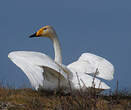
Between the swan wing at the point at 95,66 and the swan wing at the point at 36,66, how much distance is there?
Result: 39.1 inches

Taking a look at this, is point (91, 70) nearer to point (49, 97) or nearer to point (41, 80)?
point (49, 97)

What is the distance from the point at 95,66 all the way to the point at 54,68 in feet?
8.46

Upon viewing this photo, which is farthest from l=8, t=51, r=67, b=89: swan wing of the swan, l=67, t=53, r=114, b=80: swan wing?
l=67, t=53, r=114, b=80: swan wing

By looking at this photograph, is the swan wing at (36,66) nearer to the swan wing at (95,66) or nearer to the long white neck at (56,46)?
the swan wing at (95,66)

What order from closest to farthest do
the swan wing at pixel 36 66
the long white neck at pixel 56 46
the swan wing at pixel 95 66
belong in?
the swan wing at pixel 36 66 < the swan wing at pixel 95 66 < the long white neck at pixel 56 46

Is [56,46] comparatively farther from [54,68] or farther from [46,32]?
[54,68]

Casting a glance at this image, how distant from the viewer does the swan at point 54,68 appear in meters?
6.11

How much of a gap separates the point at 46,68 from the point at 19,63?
552 mm

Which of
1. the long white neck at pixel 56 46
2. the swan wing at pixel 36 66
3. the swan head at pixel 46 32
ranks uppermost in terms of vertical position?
the swan head at pixel 46 32

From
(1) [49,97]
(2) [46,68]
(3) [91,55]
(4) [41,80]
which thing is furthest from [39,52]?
(3) [91,55]

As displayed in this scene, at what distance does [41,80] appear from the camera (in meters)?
5.82

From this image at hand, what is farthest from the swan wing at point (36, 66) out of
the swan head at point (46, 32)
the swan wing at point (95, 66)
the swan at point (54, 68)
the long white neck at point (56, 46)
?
the swan head at point (46, 32)

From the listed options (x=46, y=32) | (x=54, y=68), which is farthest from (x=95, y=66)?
(x=54, y=68)

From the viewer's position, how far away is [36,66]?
248 inches
